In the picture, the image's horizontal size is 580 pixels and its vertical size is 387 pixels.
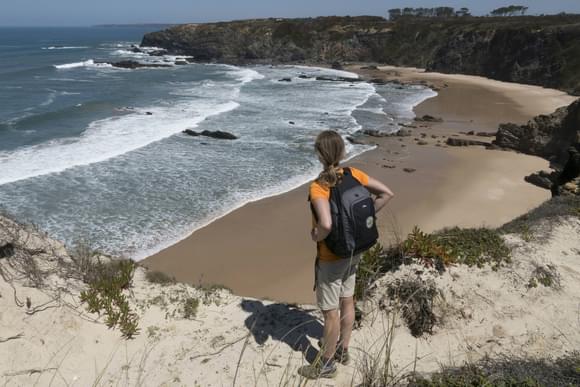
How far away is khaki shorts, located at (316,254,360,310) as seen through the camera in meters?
3.62

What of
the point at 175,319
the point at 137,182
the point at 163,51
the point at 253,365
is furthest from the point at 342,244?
the point at 163,51

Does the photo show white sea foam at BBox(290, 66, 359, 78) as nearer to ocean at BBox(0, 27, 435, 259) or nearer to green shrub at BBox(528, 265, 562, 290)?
ocean at BBox(0, 27, 435, 259)

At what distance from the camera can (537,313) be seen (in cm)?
458

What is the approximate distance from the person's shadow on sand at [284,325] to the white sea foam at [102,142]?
13.2 metres

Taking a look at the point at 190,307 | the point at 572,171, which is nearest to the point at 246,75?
the point at 572,171

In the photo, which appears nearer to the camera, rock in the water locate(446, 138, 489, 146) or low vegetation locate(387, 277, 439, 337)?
low vegetation locate(387, 277, 439, 337)

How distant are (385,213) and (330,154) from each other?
9451mm

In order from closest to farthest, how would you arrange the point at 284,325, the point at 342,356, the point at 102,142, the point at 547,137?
the point at 342,356 → the point at 284,325 → the point at 547,137 → the point at 102,142

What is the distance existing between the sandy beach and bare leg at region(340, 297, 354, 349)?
63.7 inches

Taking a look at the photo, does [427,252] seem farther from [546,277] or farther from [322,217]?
[322,217]

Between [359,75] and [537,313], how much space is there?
51.0 metres

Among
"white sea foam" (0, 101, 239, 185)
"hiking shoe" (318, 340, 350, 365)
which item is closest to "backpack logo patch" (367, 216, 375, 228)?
"hiking shoe" (318, 340, 350, 365)

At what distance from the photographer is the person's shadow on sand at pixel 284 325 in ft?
14.7

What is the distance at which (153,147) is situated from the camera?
64.5ft
